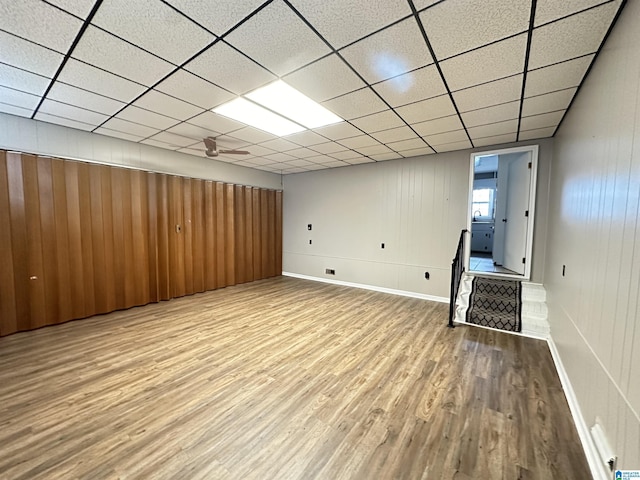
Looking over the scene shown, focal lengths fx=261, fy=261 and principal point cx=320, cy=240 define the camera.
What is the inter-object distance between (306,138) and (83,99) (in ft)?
Answer: 8.88

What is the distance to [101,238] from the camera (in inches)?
163

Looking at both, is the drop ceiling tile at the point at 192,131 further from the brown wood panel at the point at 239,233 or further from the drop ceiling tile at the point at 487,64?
the drop ceiling tile at the point at 487,64

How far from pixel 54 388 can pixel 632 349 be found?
4099 millimetres

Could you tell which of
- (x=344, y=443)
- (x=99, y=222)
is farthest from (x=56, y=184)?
(x=344, y=443)

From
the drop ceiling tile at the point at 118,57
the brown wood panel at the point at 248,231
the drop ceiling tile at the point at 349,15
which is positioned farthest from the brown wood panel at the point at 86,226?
the drop ceiling tile at the point at 349,15

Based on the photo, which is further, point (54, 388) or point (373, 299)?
point (373, 299)

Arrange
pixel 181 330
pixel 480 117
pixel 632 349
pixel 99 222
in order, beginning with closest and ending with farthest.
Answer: pixel 632 349
pixel 480 117
pixel 181 330
pixel 99 222

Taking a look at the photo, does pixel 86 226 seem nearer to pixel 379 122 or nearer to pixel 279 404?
pixel 279 404

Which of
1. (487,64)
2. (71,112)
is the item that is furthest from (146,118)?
(487,64)

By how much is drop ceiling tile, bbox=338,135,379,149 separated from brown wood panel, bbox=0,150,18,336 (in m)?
4.57

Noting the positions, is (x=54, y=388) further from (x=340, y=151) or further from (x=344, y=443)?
(x=340, y=151)

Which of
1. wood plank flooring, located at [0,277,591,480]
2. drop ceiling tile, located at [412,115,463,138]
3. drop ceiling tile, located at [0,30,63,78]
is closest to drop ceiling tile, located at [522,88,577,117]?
drop ceiling tile, located at [412,115,463,138]

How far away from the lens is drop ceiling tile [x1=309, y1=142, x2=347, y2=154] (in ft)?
14.6

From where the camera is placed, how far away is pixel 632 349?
1.26m
